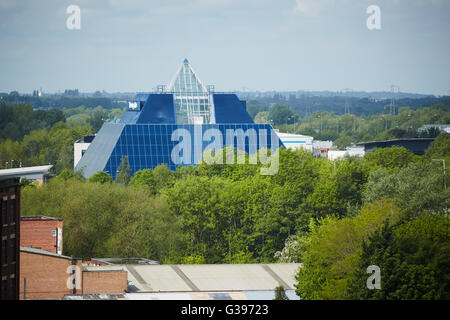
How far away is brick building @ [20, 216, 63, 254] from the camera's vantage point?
50.5m

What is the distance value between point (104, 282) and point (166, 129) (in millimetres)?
53466

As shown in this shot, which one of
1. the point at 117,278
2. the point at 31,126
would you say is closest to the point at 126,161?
the point at 117,278

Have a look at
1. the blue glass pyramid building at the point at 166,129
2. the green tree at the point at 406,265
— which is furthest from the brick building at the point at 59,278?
the blue glass pyramid building at the point at 166,129

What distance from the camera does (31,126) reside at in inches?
6949

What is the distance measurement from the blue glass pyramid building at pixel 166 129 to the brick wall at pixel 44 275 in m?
47.3

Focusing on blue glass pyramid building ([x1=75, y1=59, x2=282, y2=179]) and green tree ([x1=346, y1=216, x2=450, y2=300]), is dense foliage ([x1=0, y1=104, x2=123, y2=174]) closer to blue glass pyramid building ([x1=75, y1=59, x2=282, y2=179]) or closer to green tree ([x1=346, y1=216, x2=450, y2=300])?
blue glass pyramid building ([x1=75, y1=59, x2=282, y2=179])

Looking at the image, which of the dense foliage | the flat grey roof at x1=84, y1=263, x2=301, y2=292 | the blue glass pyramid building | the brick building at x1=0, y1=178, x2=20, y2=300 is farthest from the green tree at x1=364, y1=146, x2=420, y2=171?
the brick building at x1=0, y1=178, x2=20, y2=300

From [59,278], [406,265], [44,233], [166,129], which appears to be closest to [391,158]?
[166,129]

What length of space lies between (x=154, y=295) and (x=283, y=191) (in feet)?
88.0

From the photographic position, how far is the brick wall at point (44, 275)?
1735 inches

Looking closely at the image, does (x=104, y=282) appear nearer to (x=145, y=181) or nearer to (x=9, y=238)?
(x=9, y=238)

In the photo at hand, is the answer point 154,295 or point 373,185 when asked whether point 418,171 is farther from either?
point 154,295
